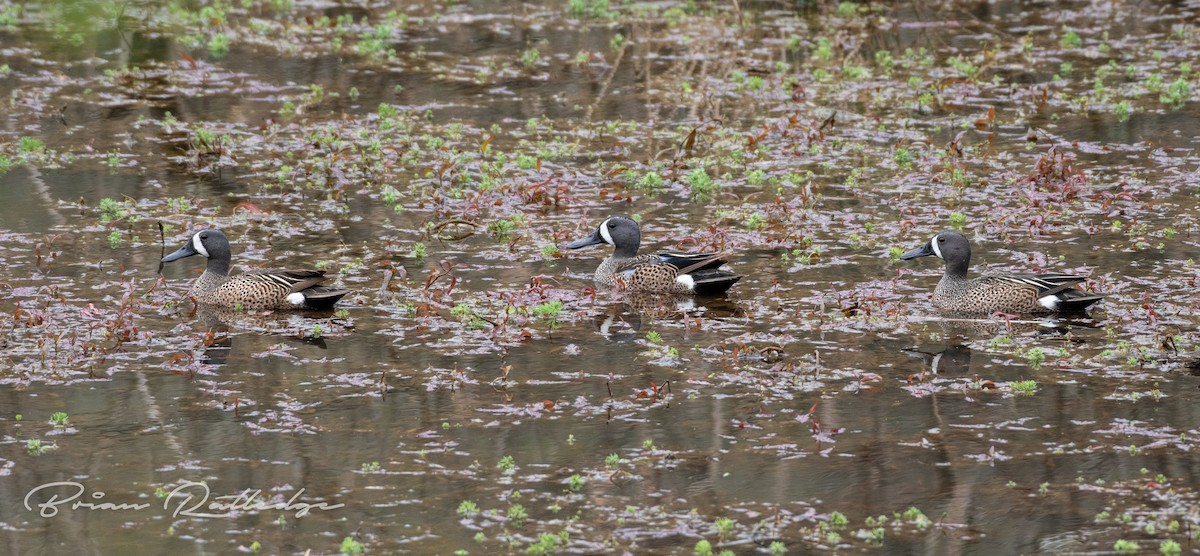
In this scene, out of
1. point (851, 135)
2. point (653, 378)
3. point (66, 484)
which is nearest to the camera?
point (66, 484)

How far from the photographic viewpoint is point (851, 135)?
58.3ft

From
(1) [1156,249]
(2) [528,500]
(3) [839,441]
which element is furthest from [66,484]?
(1) [1156,249]

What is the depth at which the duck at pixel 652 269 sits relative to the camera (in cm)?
1260

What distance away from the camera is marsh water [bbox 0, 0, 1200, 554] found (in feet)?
28.0

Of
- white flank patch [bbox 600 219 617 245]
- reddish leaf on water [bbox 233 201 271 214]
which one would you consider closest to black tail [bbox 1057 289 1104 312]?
white flank patch [bbox 600 219 617 245]

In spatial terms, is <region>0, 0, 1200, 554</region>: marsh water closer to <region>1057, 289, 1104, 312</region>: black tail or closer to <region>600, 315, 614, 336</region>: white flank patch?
<region>600, 315, 614, 336</region>: white flank patch

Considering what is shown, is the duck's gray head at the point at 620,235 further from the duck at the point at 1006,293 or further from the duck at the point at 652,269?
the duck at the point at 1006,293

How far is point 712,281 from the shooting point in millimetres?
12484

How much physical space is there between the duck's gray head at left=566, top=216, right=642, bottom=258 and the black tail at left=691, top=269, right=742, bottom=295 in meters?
0.93

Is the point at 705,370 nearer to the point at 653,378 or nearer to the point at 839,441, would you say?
the point at 653,378

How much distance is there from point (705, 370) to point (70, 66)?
14067mm

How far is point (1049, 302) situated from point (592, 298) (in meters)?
3.52

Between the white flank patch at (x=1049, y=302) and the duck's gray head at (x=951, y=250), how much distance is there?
755 mm
